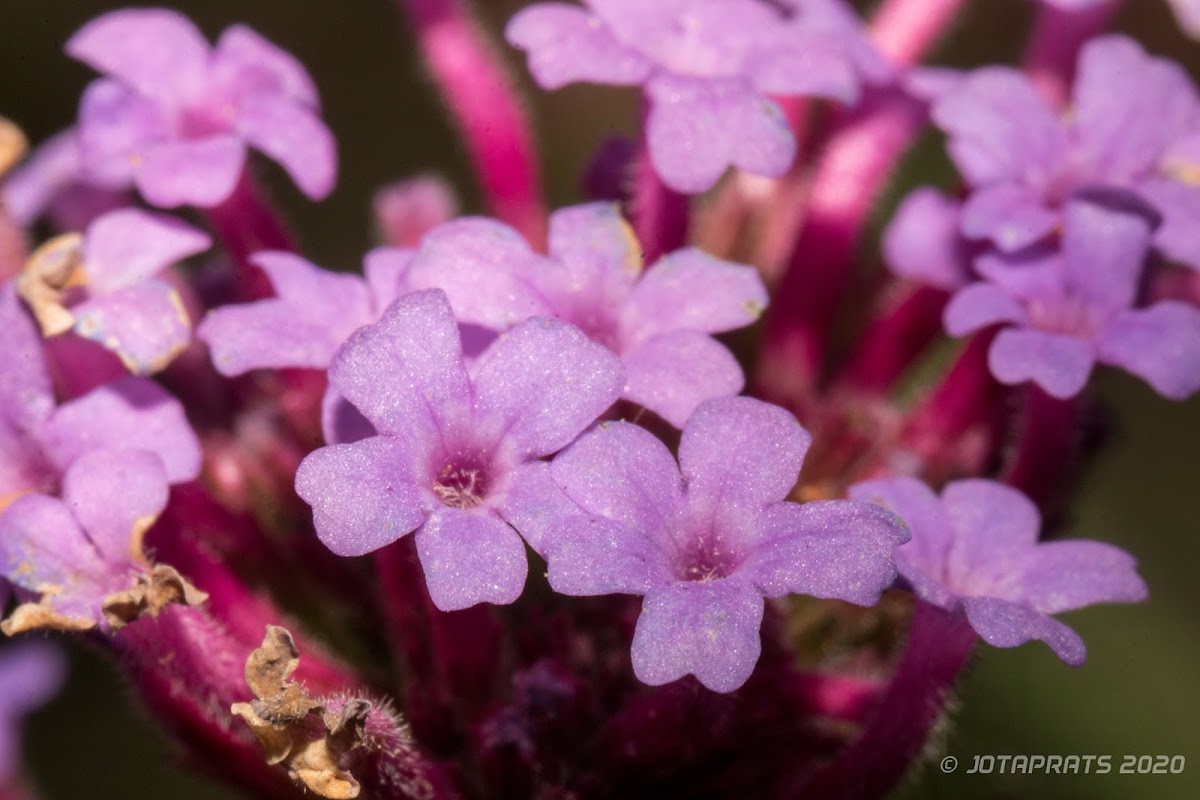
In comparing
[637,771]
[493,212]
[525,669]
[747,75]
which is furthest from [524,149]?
[637,771]

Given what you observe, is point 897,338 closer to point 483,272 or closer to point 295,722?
point 483,272

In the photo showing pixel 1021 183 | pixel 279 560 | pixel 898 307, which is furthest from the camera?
pixel 898 307

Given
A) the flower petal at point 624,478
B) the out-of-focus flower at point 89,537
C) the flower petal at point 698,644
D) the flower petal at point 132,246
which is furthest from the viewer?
the flower petal at point 132,246

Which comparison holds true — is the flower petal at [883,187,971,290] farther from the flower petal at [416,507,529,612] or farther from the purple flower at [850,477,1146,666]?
the flower petal at [416,507,529,612]

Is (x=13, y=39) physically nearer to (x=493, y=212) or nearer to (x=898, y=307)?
(x=493, y=212)

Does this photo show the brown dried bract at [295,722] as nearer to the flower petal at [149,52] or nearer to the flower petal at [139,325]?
the flower petal at [139,325]

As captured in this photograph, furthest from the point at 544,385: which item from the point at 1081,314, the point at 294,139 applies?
the point at 1081,314

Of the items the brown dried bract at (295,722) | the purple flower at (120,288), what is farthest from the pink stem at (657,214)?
the brown dried bract at (295,722)
